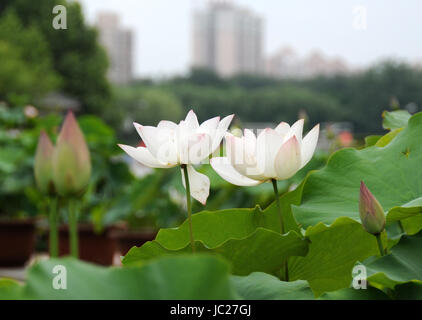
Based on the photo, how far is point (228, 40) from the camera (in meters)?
44.9

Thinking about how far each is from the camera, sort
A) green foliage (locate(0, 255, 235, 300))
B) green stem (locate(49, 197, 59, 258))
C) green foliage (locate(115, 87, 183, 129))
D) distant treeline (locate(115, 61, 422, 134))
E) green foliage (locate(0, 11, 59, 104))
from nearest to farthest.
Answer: green foliage (locate(0, 255, 235, 300)) → green stem (locate(49, 197, 59, 258)) → green foliage (locate(0, 11, 59, 104)) → distant treeline (locate(115, 61, 422, 134)) → green foliage (locate(115, 87, 183, 129))

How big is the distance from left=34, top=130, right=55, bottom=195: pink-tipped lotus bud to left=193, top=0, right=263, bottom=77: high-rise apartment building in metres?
44.2

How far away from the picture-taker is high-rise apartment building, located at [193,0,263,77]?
148 ft

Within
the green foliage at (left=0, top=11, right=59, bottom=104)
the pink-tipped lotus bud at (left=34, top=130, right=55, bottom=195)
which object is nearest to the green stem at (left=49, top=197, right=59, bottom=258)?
the pink-tipped lotus bud at (left=34, top=130, right=55, bottom=195)

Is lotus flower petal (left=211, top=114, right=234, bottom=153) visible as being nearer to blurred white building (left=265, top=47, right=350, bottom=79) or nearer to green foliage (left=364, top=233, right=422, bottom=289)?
green foliage (left=364, top=233, right=422, bottom=289)

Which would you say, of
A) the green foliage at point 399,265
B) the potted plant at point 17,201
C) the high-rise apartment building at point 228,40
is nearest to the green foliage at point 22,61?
the potted plant at point 17,201

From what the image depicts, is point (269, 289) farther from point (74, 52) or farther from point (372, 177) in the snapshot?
point (74, 52)

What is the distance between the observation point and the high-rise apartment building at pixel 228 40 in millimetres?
45125

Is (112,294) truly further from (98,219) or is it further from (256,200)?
(98,219)

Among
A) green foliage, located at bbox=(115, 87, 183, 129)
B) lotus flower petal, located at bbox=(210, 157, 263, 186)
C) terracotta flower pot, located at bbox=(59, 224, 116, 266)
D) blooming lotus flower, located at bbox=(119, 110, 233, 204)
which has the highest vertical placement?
blooming lotus flower, located at bbox=(119, 110, 233, 204)

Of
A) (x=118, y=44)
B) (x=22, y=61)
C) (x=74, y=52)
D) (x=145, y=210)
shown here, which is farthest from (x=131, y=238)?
(x=118, y=44)

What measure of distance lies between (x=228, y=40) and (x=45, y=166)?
45.4m

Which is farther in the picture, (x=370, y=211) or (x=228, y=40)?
(x=228, y=40)
